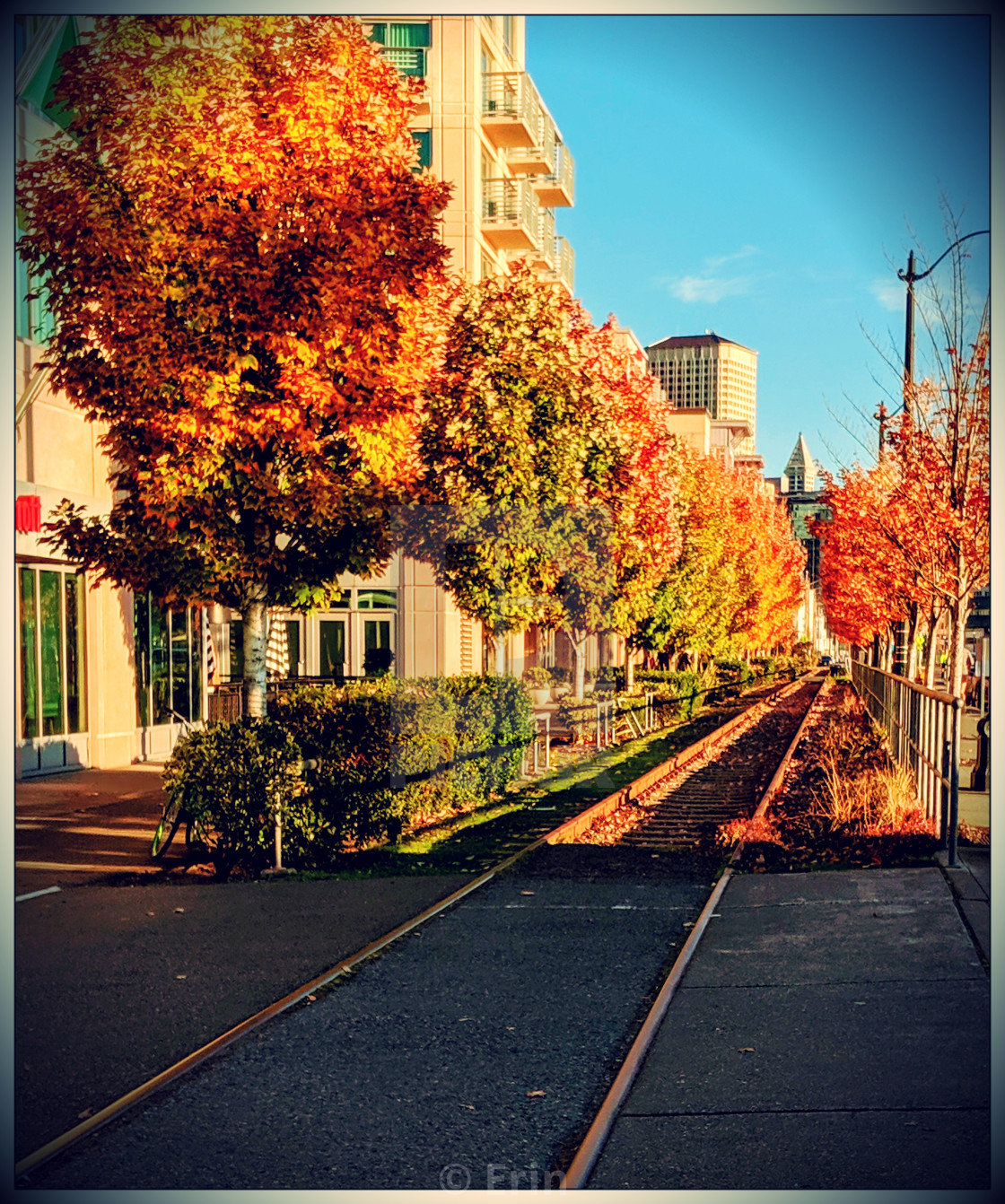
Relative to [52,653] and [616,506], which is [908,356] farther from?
[52,653]

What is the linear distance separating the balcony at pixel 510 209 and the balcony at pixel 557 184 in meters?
0.52

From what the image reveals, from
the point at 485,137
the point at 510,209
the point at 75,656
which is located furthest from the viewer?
the point at 510,209

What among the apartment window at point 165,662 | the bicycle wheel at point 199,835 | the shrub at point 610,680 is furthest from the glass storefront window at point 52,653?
the shrub at point 610,680

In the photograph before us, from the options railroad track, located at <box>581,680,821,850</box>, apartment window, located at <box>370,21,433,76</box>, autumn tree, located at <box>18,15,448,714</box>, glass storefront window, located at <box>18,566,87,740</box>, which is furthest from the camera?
glass storefront window, located at <box>18,566,87,740</box>

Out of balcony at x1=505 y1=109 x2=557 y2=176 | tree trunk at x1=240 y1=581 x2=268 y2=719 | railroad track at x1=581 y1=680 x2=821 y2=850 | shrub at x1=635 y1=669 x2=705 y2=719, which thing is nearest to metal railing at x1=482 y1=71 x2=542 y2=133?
balcony at x1=505 y1=109 x2=557 y2=176

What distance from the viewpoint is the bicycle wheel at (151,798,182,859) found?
11.7 metres

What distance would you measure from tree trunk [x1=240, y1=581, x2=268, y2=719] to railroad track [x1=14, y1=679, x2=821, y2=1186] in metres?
2.89

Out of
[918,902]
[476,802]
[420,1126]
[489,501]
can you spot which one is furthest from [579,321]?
[420,1126]

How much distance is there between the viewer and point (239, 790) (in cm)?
1139

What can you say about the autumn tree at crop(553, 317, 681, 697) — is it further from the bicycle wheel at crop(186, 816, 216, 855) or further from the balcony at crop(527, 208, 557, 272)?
the bicycle wheel at crop(186, 816, 216, 855)

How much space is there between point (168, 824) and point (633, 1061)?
7201 millimetres

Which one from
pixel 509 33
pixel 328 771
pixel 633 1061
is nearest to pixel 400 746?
pixel 328 771

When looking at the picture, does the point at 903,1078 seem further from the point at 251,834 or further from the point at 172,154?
the point at 172,154

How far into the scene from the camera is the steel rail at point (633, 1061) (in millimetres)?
4910
